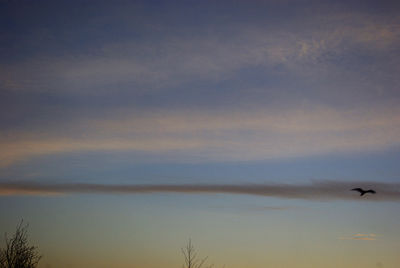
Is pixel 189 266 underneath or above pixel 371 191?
underneath

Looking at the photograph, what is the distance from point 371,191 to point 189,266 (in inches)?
787

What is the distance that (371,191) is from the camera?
31.9 meters

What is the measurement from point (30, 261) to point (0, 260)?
2.72m

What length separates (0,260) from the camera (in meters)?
40.4

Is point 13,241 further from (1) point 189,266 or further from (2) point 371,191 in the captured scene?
(2) point 371,191

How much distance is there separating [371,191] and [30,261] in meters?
32.1

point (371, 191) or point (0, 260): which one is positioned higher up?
point (371, 191)

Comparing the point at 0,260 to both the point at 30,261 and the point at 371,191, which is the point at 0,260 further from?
the point at 371,191

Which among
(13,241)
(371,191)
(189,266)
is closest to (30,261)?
(13,241)

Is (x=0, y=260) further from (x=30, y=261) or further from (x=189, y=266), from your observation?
(x=189, y=266)

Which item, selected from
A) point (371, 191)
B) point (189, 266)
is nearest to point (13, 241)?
point (189, 266)

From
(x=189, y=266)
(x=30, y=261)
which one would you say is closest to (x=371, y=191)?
(x=189, y=266)

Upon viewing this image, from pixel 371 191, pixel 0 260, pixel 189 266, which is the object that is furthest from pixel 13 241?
pixel 371 191

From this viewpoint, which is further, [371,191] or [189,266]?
[189,266]
